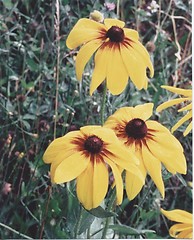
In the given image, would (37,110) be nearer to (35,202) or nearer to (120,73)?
(35,202)

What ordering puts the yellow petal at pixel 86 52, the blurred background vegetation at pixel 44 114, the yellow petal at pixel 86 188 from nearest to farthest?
the yellow petal at pixel 86 188 → the yellow petal at pixel 86 52 → the blurred background vegetation at pixel 44 114

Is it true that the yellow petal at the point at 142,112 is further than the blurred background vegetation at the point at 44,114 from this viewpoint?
No

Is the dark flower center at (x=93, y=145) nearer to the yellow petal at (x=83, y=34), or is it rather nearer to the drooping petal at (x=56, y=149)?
the drooping petal at (x=56, y=149)

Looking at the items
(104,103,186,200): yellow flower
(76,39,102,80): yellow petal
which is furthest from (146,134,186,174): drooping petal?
(76,39,102,80): yellow petal

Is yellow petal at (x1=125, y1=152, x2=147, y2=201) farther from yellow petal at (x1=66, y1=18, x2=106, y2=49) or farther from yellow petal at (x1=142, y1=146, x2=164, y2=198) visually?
yellow petal at (x1=66, y1=18, x2=106, y2=49)

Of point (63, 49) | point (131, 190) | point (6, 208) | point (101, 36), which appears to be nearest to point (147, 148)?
point (131, 190)

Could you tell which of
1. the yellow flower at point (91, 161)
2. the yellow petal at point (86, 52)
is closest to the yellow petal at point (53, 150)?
the yellow flower at point (91, 161)

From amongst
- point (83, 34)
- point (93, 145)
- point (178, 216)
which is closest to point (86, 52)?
point (83, 34)
